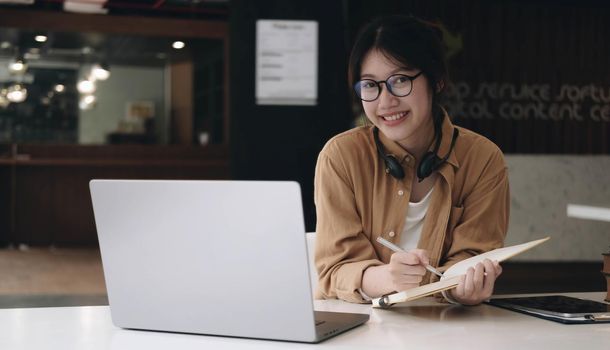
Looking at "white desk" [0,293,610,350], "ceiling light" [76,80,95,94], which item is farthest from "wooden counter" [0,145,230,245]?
"white desk" [0,293,610,350]

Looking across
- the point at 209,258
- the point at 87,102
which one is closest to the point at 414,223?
the point at 209,258

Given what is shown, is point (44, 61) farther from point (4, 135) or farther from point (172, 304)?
point (172, 304)

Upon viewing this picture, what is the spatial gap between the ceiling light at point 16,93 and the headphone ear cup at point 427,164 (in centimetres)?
902

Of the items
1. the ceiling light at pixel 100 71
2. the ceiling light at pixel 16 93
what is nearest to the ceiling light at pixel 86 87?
the ceiling light at pixel 100 71

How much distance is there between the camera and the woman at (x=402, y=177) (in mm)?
1942

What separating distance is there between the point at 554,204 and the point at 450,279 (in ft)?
22.5

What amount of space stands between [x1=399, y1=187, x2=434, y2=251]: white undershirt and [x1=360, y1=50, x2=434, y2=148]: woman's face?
0.16 meters

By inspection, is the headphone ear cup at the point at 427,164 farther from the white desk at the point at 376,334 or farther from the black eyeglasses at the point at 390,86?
the white desk at the point at 376,334

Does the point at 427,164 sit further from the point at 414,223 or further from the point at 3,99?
the point at 3,99

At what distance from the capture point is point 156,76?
11234 millimetres

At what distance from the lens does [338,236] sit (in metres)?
1.90

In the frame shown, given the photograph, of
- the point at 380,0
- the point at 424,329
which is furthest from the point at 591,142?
the point at 424,329

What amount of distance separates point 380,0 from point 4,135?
4649mm

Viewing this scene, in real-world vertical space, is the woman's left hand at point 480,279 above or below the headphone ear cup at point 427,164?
below
